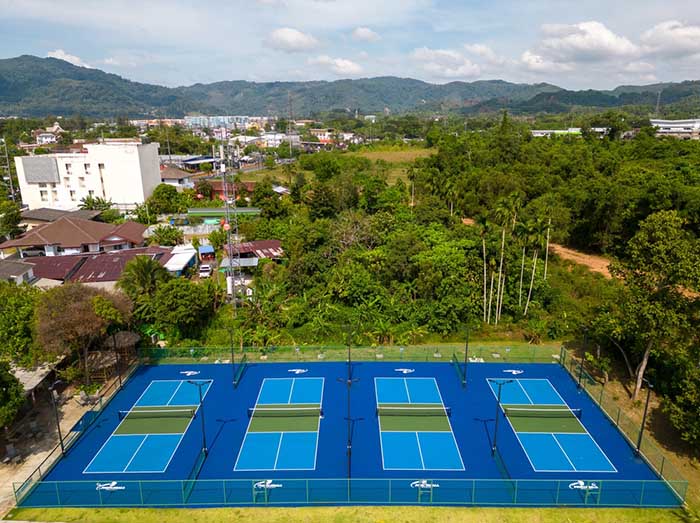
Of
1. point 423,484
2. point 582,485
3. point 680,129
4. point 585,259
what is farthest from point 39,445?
point 680,129

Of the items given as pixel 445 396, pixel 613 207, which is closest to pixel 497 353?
pixel 445 396

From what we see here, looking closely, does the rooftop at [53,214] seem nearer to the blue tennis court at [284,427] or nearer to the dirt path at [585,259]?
the blue tennis court at [284,427]

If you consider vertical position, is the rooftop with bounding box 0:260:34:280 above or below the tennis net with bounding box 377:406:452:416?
above

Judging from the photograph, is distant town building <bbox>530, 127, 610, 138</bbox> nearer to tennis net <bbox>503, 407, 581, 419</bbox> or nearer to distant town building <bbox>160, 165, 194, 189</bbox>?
distant town building <bbox>160, 165, 194, 189</bbox>

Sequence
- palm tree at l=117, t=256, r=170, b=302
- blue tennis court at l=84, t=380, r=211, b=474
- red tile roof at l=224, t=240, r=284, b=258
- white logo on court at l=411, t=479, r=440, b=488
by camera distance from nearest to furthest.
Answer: white logo on court at l=411, t=479, r=440, b=488 < blue tennis court at l=84, t=380, r=211, b=474 < palm tree at l=117, t=256, r=170, b=302 < red tile roof at l=224, t=240, r=284, b=258

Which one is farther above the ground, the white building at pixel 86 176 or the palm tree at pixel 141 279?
the white building at pixel 86 176

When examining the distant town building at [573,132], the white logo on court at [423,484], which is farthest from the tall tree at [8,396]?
the distant town building at [573,132]

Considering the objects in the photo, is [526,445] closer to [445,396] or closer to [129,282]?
[445,396]

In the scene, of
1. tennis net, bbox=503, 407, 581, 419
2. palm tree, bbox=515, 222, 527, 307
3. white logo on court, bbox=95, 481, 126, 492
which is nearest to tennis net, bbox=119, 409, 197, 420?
white logo on court, bbox=95, 481, 126, 492
